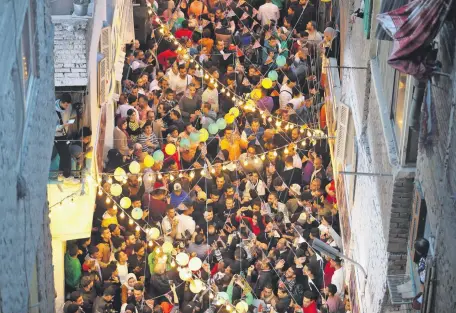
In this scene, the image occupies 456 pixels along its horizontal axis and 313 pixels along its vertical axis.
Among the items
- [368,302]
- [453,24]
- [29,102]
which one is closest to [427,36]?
[453,24]

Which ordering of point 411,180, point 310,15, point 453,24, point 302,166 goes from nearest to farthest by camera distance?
point 453,24 < point 411,180 < point 302,166 < point 310,15

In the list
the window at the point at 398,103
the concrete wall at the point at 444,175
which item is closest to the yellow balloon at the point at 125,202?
the window at the point at 398,103

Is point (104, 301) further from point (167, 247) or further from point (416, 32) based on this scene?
point (416, 32)

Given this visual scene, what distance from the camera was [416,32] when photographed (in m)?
12.2

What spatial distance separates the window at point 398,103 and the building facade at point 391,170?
0.01 meters

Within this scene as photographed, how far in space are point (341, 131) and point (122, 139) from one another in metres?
4.89

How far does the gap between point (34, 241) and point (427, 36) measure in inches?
207

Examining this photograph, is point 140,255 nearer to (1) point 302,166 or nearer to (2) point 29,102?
(1) point 302,166

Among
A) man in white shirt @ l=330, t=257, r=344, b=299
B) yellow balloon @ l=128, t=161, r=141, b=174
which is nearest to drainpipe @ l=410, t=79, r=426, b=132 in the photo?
man in white shirt @ l=330, t=257, r=344, b=299

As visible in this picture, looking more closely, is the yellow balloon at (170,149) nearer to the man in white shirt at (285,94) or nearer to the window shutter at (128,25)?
the man in white shirt at (285,94)

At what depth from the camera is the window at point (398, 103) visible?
15.8 metres

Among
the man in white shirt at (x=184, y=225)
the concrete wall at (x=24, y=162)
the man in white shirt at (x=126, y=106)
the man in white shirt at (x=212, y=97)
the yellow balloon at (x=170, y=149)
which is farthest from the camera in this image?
the man in white shirt at (x=212, y=97)

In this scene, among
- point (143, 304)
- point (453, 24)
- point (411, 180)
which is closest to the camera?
point (453, 24)

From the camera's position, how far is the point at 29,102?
1420 cm
